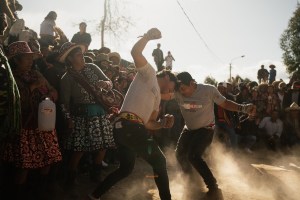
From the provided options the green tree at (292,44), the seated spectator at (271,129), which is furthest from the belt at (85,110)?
the green tree at (292,44)

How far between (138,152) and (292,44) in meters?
47.2

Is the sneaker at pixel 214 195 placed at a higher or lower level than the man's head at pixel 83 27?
lower

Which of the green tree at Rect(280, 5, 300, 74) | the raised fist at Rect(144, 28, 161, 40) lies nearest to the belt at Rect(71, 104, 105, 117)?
the raised fist at Rect(144, 28, 161, 40)

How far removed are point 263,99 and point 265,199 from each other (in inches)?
275

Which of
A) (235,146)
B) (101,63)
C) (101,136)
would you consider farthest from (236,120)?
(101,136)

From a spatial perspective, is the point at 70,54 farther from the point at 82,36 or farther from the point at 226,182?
the point at 82,36

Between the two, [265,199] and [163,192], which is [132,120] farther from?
[265,199]

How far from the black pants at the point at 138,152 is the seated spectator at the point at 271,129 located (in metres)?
8.28

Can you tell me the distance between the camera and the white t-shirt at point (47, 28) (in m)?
10.9

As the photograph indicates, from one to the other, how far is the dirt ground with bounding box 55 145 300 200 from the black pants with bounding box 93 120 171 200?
25 centimetres

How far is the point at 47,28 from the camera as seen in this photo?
35.9 feet

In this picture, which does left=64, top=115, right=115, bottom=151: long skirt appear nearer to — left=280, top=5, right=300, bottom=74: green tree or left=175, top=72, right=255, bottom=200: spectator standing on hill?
left=175, top=72, right=255, bottom=200: spectator standing on hill

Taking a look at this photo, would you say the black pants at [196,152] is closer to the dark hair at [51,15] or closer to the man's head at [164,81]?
the man's head at [164,81]

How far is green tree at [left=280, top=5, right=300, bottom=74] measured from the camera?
4572 cm
